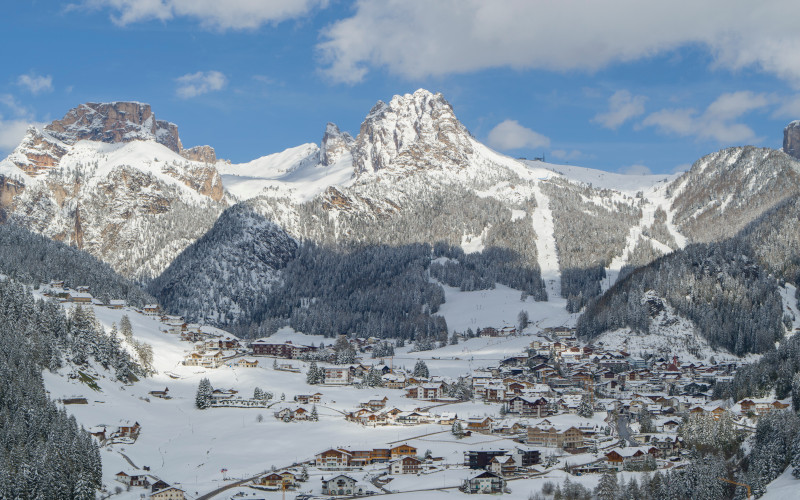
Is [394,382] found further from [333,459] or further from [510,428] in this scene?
[333,459]

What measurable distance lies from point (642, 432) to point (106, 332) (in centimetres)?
7506

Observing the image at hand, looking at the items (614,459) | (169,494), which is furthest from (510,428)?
(169,494)

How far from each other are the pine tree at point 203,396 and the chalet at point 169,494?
3846cm

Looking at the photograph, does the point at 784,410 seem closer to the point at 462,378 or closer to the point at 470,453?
the point at 470,453

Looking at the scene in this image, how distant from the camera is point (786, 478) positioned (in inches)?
3127

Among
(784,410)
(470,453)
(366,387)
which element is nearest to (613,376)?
(366,387)

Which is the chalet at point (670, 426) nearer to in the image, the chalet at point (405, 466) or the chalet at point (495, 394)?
the chalet at point (495, 394)

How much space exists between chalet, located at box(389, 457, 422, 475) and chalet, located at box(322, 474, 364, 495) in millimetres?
7503

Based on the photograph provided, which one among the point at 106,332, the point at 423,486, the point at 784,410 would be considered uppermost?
the point at 106,332

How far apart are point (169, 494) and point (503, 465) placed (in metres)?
30.8

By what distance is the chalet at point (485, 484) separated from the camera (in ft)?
275

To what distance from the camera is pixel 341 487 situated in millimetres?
84438

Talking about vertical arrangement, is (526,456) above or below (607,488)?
above

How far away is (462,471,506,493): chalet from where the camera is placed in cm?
8394
